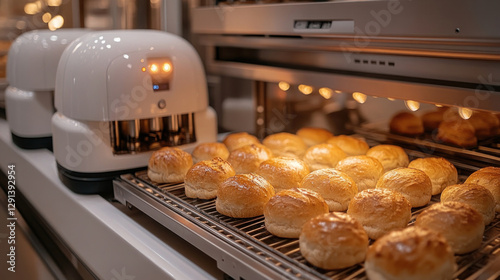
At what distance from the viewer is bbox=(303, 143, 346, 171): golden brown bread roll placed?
147 cm

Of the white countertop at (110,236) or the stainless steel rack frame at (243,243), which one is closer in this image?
the stainless steel rack frame at (243,243)

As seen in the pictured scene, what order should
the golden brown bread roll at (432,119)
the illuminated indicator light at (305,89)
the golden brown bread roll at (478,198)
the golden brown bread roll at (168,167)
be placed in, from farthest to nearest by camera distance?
the illuminated indicator light at (305,89) < the golden brown bread roll at (432,119) < the golden brown bread roll at (168,167) < the golden brown bread roll at (478,198)

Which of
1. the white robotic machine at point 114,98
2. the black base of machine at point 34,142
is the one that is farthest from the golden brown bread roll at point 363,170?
the black base of machine at point 34,142

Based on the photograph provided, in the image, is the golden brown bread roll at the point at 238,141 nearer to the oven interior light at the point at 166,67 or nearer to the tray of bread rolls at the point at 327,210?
the tray of bread rolls at the point at 327,210

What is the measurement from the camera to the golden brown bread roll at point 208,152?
1561 mm

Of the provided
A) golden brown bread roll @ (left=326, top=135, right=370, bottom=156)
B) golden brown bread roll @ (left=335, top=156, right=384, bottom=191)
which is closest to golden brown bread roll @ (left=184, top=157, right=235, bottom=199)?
golden brown bread roll @ (left=335, top=156, right=384, bottom=191)

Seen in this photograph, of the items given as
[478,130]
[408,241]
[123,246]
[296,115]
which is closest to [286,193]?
[408,241]

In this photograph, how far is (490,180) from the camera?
120 centimetres

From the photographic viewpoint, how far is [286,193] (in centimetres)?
110

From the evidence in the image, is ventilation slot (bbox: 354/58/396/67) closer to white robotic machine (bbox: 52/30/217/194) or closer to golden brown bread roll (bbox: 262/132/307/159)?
golden brown bread roll (bbox: 262/132/307/159)

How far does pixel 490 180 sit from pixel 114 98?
1.07 meters

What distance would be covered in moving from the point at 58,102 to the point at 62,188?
0.94 ft

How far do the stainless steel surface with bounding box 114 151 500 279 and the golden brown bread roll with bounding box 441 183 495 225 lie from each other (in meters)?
0.03

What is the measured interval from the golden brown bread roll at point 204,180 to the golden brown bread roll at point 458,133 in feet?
2.50
